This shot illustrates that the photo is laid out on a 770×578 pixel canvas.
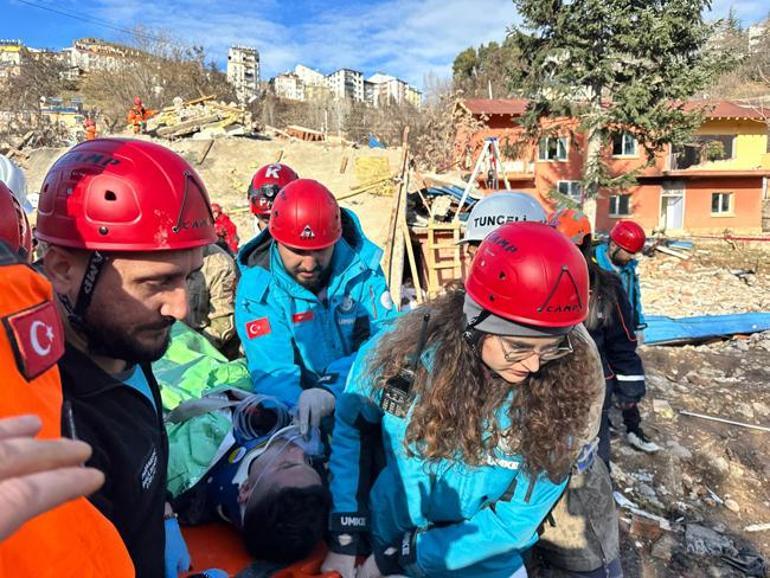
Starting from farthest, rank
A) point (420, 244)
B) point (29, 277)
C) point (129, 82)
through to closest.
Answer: point (129, 82)
point (420, 244)
point (29, 277)

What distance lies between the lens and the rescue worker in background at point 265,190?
464cm

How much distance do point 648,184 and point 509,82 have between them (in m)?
10.0

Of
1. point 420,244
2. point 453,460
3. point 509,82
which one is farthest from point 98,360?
point 509,82

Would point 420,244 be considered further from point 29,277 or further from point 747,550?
point 29,277

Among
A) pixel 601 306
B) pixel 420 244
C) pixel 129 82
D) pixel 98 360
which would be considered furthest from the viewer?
pixel 129 82

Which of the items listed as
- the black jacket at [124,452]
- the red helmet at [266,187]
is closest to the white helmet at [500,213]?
the red helmet at [266,187]

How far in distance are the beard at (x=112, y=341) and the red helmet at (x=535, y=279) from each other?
1.14 m

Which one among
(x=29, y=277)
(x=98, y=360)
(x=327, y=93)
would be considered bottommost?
(x=98, y=360)

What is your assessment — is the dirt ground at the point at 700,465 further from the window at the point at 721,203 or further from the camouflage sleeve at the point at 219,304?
the window at the point at 721,203

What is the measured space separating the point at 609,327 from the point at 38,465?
4050 mm

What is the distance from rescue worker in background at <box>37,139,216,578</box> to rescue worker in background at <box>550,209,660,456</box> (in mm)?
3081

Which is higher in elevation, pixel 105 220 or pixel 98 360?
pixel 105 220

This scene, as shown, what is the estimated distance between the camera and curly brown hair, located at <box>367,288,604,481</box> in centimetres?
191

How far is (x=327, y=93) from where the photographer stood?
183 feet
